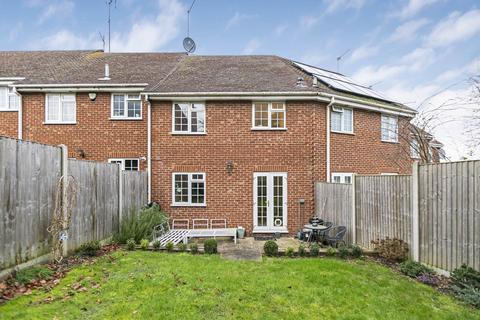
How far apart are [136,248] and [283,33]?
13713mm

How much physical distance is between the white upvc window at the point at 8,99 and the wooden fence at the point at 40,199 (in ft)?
25.0

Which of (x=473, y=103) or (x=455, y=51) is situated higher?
(x=455, y=51)

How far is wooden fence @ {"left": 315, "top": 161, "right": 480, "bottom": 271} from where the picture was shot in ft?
20.4

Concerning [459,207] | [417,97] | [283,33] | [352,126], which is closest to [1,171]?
[459,207]

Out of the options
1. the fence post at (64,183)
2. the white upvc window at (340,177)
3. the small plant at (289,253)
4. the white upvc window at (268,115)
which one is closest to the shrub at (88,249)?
the fence post at (64,183)

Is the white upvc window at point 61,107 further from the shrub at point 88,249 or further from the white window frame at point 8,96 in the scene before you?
the shrub at point 88,249

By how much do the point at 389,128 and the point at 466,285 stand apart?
10.8 m

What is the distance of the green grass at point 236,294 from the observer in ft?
16.3

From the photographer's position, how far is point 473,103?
10375mm

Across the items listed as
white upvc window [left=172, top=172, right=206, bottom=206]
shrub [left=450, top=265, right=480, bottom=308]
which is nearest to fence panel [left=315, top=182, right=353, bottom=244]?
shrub [left=450, top=265, right=480, bottom=308]

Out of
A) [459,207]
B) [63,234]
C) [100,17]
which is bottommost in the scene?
[63,234]

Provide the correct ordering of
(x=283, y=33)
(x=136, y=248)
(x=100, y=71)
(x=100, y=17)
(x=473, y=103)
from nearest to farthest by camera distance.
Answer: (x=136, y=248) → (x=473, y=103) → (x=100, y=71) → (x=283, y=33) → (x=100, y=17)

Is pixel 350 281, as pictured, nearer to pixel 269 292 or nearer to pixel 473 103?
pixel 269 292

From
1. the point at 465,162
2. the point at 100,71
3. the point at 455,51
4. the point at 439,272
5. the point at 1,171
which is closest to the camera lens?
the point at 1,171
